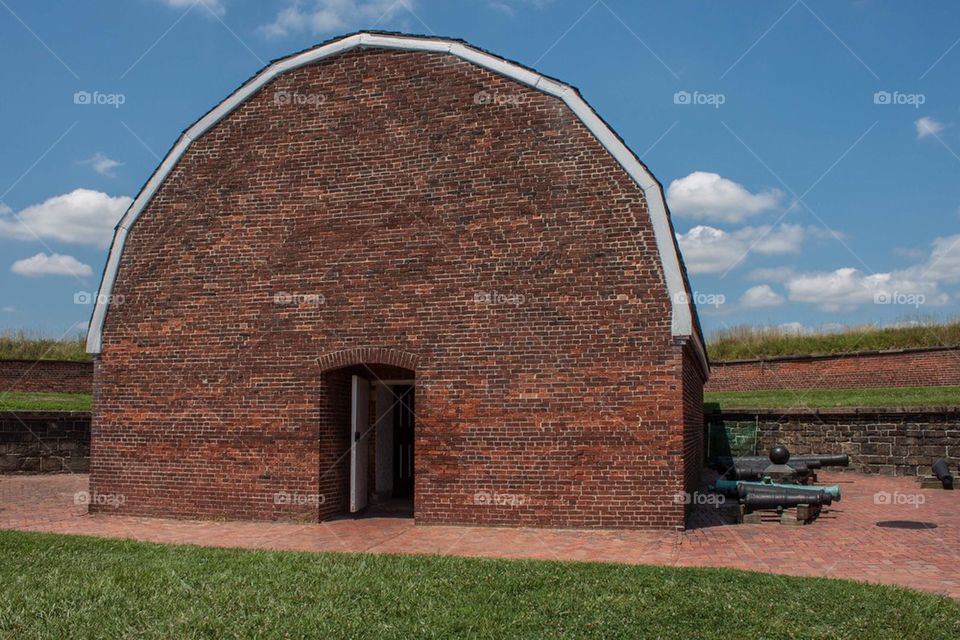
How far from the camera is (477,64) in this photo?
456 inches

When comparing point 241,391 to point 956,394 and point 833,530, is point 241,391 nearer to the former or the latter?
point 833,530

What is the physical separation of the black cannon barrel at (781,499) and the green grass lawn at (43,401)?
15564 millimetres

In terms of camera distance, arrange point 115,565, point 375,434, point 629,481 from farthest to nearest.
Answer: point 375,434
point 629,481
point 115,565

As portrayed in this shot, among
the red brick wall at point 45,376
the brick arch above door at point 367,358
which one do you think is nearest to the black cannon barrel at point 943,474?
the brick arch above door at point 367,358

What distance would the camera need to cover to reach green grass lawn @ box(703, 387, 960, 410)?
21000 mm

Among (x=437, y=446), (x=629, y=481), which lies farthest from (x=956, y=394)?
(x=437, y=446)

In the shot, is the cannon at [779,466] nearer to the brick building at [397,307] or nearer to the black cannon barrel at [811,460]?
the black cannon barrel at [811,460]

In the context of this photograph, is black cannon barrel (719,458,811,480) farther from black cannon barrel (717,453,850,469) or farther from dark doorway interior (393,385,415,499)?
dark doorway interior (393,385,415,499)

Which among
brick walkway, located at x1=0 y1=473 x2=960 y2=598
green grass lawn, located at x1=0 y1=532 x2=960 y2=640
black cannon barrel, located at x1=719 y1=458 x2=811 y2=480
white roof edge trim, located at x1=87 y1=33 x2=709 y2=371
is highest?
white roof edge trim, located at x1=87 y1=33 x2=709 y2=371

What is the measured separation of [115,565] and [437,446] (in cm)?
439

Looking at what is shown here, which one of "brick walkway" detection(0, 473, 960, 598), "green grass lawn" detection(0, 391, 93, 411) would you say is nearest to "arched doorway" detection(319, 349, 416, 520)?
"brick walkway" detection(0, 473, 960, 598)

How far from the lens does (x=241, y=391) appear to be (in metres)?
12.0

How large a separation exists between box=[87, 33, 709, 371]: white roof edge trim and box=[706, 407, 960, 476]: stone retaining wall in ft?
30.7

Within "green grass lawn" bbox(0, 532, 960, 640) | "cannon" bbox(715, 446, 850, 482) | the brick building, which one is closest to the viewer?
"green grass lawn" bbox(0, 532, 960, 640)
